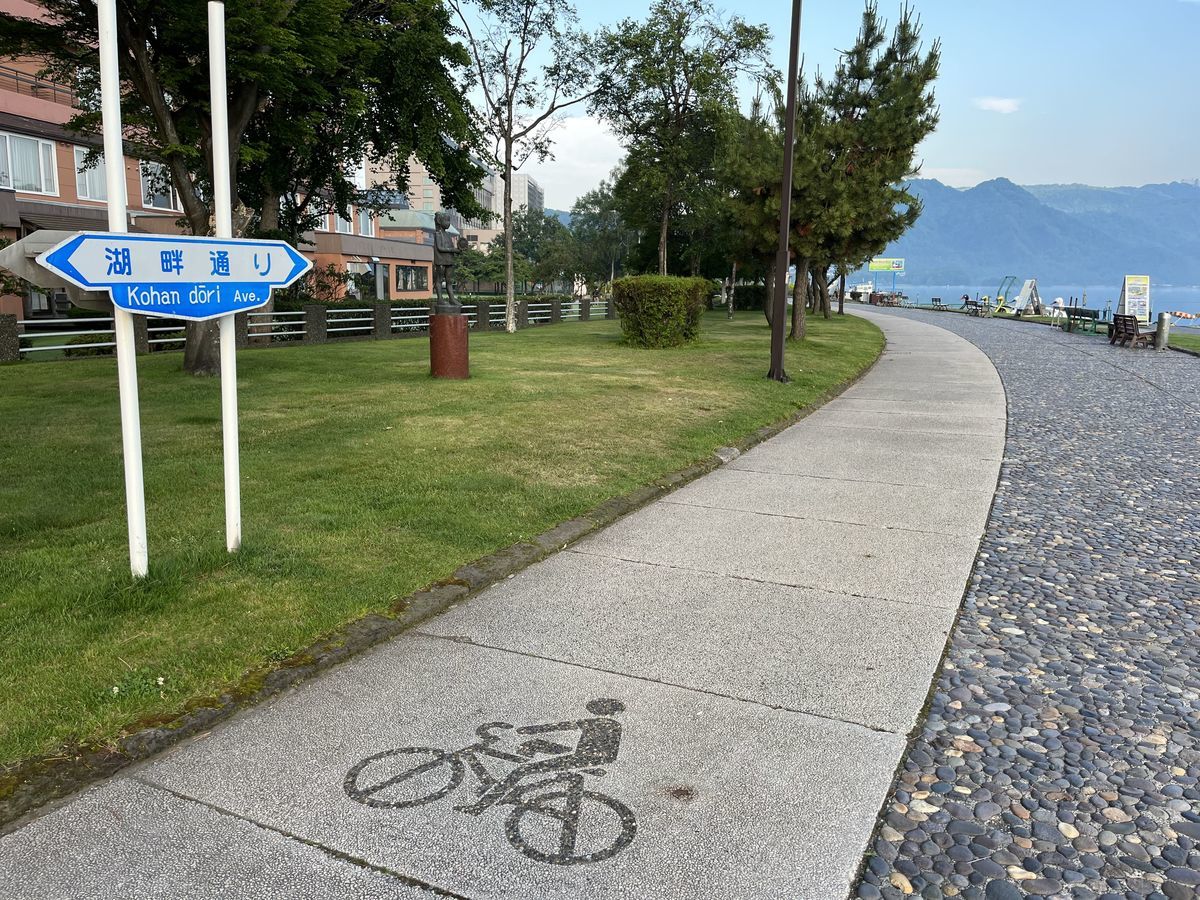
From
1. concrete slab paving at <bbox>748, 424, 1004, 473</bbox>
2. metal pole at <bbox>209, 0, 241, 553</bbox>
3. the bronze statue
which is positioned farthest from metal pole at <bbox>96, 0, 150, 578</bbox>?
the bronze statue

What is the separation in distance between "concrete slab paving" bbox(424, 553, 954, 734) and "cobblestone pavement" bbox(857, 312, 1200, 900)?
249 millimetres

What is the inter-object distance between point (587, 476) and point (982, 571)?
11.5 ft

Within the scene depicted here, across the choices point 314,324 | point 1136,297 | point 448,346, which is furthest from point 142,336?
point 1136,297

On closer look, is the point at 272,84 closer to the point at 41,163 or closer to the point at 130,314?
the point at 130,314

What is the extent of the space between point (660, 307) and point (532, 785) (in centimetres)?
1992

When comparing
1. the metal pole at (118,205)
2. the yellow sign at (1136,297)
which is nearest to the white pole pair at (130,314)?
the metal pole at (118,205)

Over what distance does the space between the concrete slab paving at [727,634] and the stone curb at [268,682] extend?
0.17 m

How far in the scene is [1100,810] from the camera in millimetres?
3127

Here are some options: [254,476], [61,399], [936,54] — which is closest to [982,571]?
[254,476]

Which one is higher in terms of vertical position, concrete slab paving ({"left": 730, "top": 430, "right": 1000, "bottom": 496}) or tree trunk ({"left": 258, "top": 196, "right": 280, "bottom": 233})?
tree trunk ({"left": 258, "top": 196, "right": 280, "bottom": 233})

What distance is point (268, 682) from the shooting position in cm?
395

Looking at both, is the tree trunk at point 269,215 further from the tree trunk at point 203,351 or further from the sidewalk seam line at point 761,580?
the sidewalk seam line at point 761,580

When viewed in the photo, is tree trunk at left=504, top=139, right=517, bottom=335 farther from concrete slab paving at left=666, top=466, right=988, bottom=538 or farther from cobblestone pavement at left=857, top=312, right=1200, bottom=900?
cobblestone pavement at left=857, top=312, right=1200, bottom=900

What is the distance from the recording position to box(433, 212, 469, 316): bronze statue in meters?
16.0
